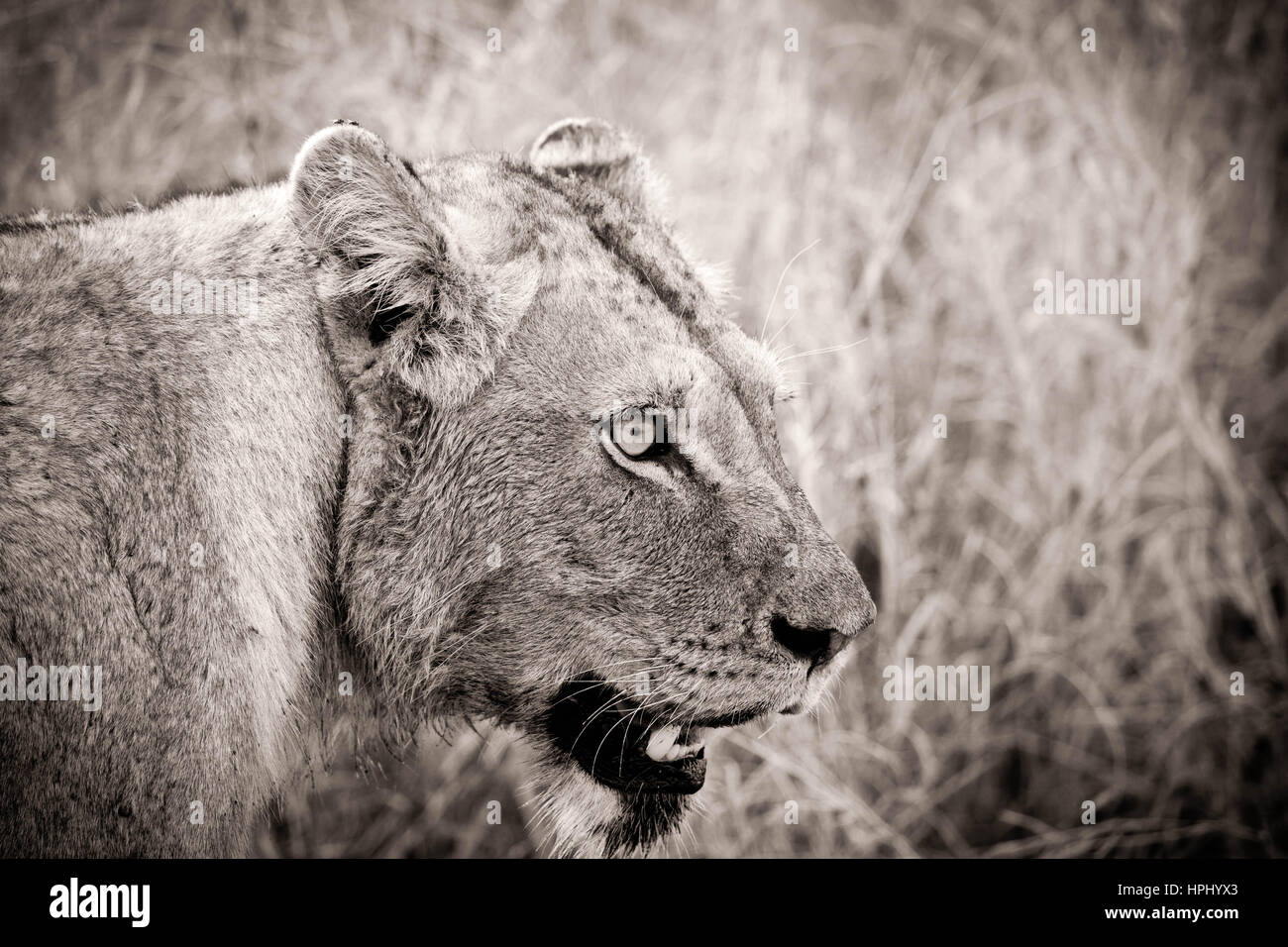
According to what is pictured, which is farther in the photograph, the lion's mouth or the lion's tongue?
the lion's tongue

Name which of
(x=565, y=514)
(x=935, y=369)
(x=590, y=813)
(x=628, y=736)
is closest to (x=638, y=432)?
(x=565, y=514)

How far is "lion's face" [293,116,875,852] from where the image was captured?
3037 mm

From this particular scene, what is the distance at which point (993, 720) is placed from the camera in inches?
227

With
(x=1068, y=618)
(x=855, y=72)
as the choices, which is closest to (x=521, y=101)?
(x=855, y=72)

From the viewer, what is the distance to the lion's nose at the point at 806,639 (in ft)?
10.2

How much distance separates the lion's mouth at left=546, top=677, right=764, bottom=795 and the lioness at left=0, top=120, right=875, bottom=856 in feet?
0.03

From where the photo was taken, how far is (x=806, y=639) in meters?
3.12

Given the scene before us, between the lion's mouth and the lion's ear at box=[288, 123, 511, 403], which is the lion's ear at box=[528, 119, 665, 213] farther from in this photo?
the lion's mouth

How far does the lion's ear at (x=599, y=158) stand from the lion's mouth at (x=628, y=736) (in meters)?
1.74

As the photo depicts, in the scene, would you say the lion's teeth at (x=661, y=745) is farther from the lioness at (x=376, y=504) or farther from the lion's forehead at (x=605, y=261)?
the lion's forehead at (x=605, y=261)

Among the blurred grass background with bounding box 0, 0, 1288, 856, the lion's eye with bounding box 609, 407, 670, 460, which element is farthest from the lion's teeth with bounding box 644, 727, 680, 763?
the blurred grass background with bounding box 0, 0, 1288, 856

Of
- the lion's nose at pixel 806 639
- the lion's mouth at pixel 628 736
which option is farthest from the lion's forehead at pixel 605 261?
the lion's mouth at pixel 628 736

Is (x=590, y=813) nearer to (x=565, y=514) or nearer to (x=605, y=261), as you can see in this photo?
(x=565, y=514)
